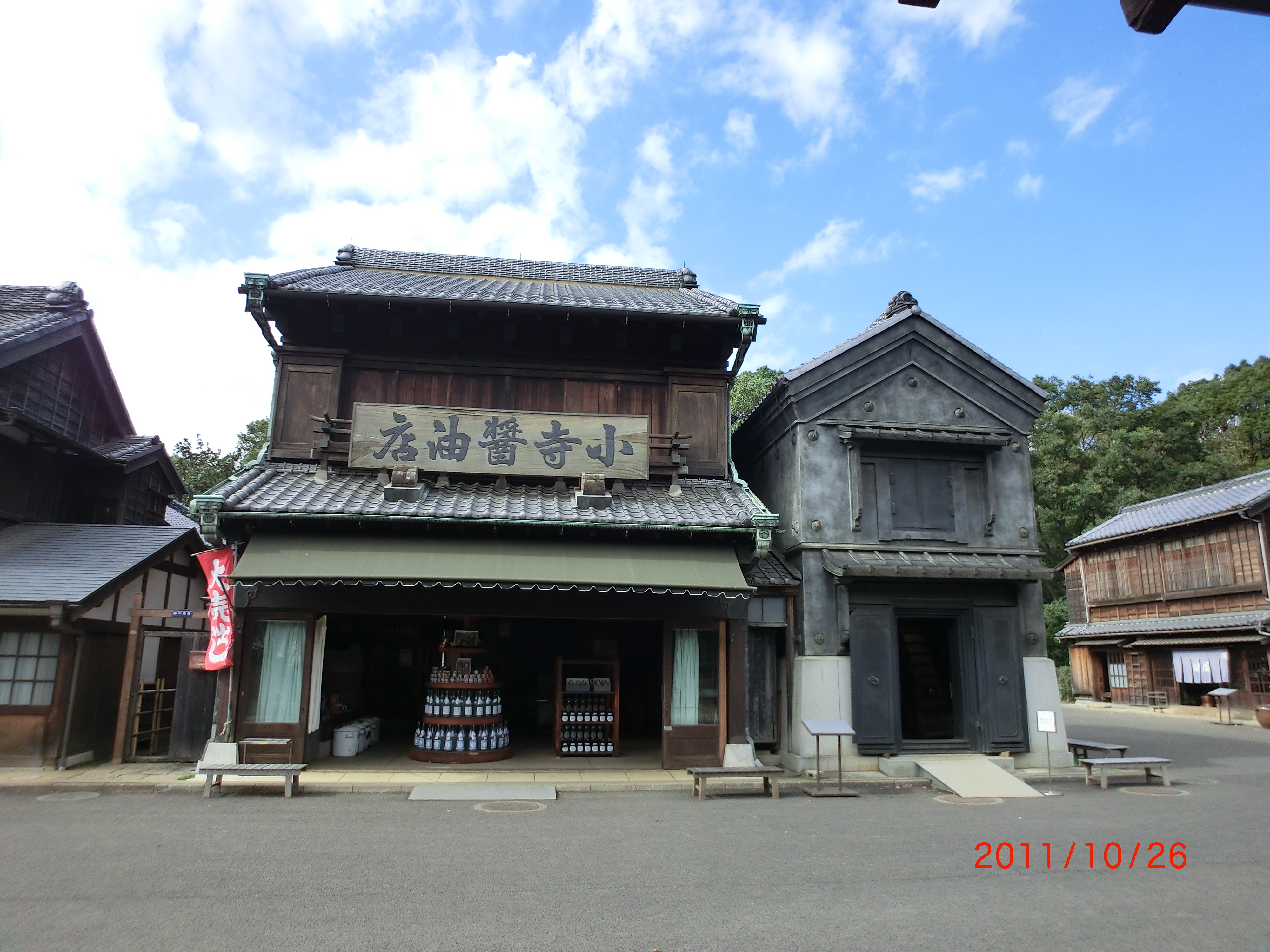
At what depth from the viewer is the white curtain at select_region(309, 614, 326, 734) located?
12484 millimetres

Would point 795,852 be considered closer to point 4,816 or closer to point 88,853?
point 88,853

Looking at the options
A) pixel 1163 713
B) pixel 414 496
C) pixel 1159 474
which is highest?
pixel 1159 474

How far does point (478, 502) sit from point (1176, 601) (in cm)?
2861

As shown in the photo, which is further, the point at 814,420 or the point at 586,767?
the point at 814,420

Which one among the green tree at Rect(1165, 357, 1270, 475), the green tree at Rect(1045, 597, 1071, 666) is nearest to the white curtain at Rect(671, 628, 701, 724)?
the green tree at Rect(1045, 597, 1071, 666)

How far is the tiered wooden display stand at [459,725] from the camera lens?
13.3m

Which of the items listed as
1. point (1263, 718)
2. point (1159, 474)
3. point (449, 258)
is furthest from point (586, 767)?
point (1159, 474)

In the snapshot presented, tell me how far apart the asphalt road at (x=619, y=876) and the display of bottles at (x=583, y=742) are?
3046 millimetres

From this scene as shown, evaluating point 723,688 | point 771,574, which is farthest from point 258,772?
point 771,574

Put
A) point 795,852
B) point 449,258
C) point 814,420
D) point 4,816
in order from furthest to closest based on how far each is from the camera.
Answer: point 449,258
point 814,420
point 4,816
point 795,852

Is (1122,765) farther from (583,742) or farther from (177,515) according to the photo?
(177,515)

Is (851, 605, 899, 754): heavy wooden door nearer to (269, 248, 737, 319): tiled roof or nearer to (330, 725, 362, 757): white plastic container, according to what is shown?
(269, 248, 737, 319): tiled roof

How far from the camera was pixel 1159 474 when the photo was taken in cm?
3809

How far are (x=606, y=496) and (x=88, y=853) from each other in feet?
26.6
